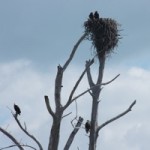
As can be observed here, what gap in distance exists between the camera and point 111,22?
19.0 metres

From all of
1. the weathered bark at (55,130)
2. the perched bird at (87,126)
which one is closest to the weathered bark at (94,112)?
the perched bird at (87,126)

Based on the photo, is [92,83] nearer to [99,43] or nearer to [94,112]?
[94,112]

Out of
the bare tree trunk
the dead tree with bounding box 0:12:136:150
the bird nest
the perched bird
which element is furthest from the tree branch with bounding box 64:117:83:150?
the bird nest

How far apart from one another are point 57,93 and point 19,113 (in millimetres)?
1754

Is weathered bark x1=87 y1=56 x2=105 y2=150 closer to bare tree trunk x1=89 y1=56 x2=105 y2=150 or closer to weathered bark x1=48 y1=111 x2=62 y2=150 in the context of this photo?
bare tree trunk x1=89 y1=56 x2=105 y2=150

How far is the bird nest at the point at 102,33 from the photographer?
17.9 meters

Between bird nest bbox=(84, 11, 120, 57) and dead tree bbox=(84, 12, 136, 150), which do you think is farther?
bird nest bbox=(84, 11, 120, 57)

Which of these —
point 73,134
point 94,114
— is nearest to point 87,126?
point 94,114

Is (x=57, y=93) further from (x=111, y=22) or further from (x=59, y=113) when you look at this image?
(x=111, y=22)

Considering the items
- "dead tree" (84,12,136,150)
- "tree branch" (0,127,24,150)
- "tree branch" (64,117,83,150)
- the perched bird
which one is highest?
"dead tree" (84,12,136,150)

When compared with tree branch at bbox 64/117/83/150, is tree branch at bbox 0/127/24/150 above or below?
below

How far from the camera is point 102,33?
1839cm

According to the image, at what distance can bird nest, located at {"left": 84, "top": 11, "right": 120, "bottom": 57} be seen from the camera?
17.9 metres

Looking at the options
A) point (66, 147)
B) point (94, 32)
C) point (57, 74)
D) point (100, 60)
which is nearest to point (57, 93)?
point (57, 74)
